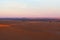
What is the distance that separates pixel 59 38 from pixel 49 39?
0.75 ft

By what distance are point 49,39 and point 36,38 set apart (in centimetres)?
27

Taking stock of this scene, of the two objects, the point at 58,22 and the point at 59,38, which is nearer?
the point at 59,38

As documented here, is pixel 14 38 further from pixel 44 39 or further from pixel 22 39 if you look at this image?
pixel 44 39

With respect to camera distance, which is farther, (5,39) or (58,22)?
(58,22)

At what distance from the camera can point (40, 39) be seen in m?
3.11

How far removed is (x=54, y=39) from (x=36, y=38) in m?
0.35

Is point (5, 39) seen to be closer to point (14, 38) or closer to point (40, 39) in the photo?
point (14, 38)

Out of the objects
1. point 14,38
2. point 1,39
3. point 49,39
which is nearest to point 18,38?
point 14,38

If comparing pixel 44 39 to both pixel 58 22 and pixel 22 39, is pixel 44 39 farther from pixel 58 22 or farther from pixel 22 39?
pixel 58 22

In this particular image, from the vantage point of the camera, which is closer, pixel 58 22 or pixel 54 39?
pixel 54 39

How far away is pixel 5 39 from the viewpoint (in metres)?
3.06

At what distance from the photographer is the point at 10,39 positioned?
307 centimetres

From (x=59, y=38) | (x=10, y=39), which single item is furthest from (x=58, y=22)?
(x=10, y=39)

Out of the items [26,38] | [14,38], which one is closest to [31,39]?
[26,38]
